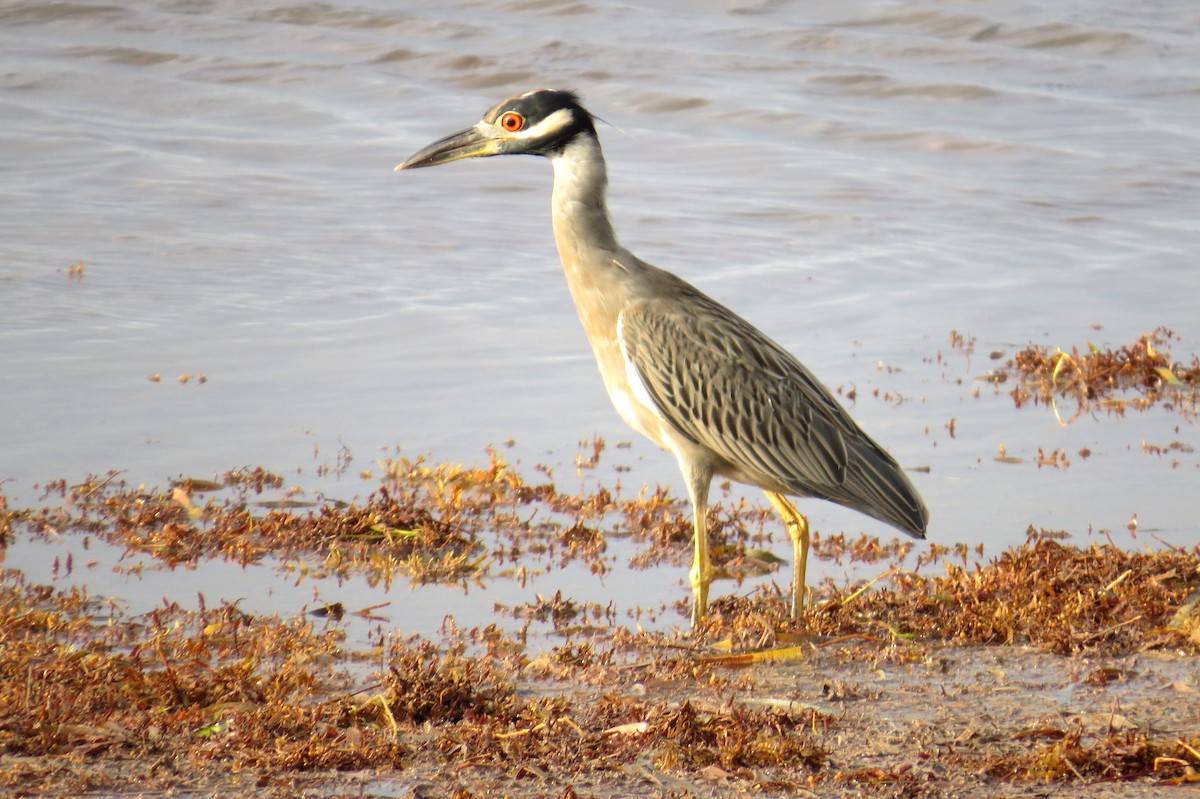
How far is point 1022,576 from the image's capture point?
5996 mm

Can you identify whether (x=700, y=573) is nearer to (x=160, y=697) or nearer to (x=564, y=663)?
(x=564, y=663)

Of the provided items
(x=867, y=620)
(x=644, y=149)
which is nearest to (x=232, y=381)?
(x=867, y=620)

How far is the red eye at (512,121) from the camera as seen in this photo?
6891 millimetres

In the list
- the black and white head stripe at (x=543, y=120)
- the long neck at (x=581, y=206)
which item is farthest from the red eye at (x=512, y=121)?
the long neck at (x=581, y=206)

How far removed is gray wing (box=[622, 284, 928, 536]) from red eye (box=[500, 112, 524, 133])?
1.05 m

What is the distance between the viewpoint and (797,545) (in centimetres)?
621

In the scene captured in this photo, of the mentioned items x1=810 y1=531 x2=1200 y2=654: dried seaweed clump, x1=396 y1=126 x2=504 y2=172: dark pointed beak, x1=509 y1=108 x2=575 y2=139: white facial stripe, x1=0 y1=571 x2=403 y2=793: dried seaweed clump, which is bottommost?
x1=810 y1=531 x2=1200 y2=654: dried seaweed clump

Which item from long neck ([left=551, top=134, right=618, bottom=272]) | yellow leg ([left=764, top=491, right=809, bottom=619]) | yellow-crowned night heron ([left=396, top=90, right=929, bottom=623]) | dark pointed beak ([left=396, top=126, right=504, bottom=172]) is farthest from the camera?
dark pointed beak ([left=396, top=126, right=504, bottom=172])

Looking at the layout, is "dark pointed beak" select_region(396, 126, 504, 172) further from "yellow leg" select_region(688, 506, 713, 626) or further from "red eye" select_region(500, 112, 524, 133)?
"yellow leg" select_region(688, 506, 713, 626)

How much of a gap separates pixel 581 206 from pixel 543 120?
1.42ft

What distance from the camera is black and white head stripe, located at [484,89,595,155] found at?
681cm

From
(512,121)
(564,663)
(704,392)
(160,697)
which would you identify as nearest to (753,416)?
(704,392)

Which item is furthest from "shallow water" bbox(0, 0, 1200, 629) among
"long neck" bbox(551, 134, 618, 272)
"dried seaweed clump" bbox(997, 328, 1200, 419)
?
"long neck" bbox(551, 134, 618, 272)

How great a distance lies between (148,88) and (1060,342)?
11.4 meters
